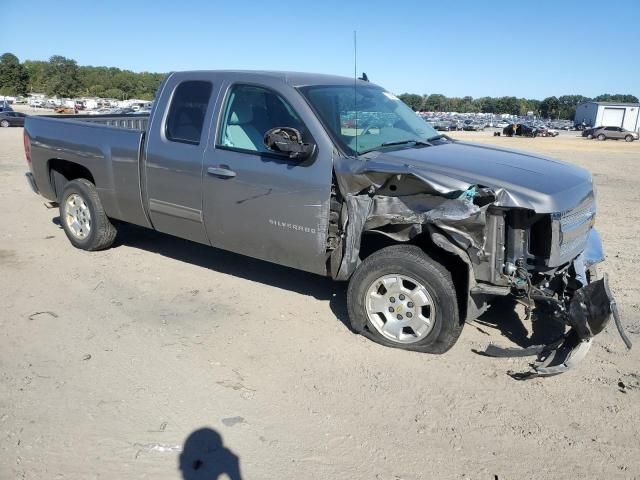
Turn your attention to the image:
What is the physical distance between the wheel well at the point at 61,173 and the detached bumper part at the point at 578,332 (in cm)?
505

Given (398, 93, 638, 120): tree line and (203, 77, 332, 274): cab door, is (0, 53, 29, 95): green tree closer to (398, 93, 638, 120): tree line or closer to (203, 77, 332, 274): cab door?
(398, 93, 638, 120): tree line

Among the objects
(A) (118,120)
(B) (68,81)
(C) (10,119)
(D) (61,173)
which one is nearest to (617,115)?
(C) (10,119)

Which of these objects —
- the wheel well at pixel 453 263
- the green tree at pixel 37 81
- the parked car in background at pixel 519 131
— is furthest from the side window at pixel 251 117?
the green tree at pixel 37 81

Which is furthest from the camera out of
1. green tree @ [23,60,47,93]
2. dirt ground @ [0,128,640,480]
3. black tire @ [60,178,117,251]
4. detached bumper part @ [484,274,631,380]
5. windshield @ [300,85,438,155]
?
green tree @ [23,60,47,93]

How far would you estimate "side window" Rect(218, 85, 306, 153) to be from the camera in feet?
15.0

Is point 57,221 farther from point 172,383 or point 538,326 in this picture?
point 538,326

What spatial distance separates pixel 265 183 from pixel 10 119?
39884 millimetres

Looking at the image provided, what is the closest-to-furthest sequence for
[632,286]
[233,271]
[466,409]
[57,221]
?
1. [466,409]
2. [632,286]
3. [233,271]
4. [57,221]

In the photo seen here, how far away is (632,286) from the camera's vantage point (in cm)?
549

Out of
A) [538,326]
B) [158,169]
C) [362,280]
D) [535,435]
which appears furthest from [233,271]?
[535,435]

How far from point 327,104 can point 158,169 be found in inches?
67.9

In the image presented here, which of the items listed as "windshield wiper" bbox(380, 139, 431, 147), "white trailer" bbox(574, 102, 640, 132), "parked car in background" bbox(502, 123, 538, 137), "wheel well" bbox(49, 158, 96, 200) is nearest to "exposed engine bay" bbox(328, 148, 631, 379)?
"windshield wiper" bbox(380, 139, 431, 147)

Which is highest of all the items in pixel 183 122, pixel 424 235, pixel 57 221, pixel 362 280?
pixel 183 122

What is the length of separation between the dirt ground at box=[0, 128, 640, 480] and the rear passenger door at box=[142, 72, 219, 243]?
2.44 feet
